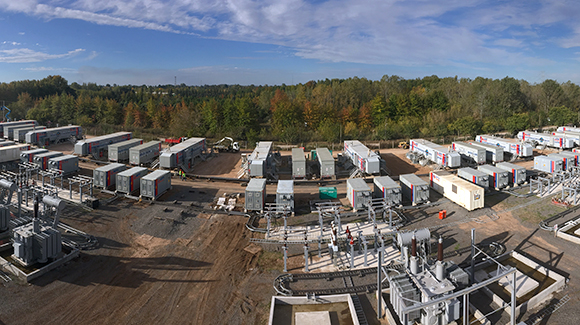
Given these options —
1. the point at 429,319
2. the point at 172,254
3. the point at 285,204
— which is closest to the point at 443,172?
the point at 285,204

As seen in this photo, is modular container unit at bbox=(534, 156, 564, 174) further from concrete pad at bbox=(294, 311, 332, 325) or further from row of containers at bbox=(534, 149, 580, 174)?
concrete pad at bbox=(294, 311, 332, 325)

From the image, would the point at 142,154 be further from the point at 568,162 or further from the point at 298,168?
the point at 568,162

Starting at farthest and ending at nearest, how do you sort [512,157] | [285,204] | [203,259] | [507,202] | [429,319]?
[512,157] → [507,202] → [285,204] → [203,259] → [429,319]

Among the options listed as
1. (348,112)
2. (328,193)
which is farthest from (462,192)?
(348,112)

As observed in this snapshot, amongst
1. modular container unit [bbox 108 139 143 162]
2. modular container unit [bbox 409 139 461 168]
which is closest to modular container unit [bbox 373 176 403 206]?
modular container unit [bbox 409 139 461 168]

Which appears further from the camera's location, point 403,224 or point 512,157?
point 512,157

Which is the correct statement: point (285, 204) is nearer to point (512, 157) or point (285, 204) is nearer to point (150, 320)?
point (150, 320)

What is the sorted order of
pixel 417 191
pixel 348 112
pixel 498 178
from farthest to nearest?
pixel 348 112 → pixel 498 178 → pixel 417 191
